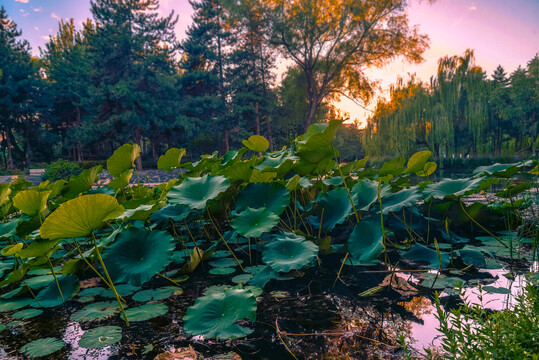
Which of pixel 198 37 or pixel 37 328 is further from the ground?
pixel 198 37

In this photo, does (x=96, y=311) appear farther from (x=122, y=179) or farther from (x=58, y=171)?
(x=58, y=171)

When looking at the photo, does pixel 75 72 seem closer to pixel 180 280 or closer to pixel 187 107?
pixel 187 107

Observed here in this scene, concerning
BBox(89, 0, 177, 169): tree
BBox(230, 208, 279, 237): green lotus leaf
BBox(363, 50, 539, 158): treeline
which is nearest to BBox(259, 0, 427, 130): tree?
BBox(363, 50, 539, 158): treeline

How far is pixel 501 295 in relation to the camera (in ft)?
3.89

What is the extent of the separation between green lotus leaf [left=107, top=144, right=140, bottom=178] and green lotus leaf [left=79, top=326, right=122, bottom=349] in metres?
1.15

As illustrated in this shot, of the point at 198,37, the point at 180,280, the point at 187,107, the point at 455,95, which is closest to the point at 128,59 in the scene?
the point at 187,107

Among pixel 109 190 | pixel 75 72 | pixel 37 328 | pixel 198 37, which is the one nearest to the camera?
pixel 37 328

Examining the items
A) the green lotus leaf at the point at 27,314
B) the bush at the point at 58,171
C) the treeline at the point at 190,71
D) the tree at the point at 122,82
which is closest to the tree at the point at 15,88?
the treeline at the point at 190,71

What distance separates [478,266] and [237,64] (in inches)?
887

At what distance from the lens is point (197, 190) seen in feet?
5.28

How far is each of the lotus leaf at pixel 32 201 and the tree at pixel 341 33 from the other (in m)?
15.3

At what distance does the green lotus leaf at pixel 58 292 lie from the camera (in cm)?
133

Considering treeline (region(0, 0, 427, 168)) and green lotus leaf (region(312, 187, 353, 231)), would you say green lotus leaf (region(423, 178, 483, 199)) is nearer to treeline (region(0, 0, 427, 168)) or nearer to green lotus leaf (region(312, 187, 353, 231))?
green lotus leaf (region(312, 187, 353, 231))

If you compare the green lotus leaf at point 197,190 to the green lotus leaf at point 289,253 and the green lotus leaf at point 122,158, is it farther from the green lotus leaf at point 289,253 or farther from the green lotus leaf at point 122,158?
the green lotus leaf at point 122,158
